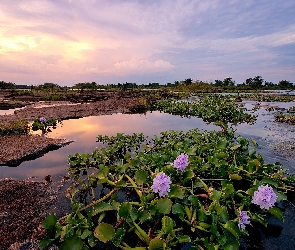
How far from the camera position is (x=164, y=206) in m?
2.29

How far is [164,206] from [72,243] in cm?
87

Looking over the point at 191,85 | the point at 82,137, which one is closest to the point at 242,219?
the point at 82,137

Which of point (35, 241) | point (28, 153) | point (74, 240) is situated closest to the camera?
point (74, 240)

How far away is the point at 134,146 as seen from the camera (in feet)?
19.8

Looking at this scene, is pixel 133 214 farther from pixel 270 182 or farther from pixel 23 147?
pixel 23 147

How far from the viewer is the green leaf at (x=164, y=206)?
226 cm

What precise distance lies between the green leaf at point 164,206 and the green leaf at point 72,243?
0.75 m

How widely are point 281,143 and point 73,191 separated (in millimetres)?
5909

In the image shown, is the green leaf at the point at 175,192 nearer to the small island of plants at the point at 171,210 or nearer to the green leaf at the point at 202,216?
the small island of plants at the point at 171,210

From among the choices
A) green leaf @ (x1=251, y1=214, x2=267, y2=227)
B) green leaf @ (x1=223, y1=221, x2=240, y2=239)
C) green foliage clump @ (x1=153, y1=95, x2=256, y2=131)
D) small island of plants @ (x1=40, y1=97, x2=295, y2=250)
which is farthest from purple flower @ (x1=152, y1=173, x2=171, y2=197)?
green foliage clump @ (x1=153, y1=95, x2=256, y2=131)

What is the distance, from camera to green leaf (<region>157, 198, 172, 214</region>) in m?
2.26

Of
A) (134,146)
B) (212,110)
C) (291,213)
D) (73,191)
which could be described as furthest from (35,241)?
(212,110)

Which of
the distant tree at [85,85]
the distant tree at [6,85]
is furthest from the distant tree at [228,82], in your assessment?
the distant tree at [6,85]

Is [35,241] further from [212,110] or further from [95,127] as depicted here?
[212,110]
